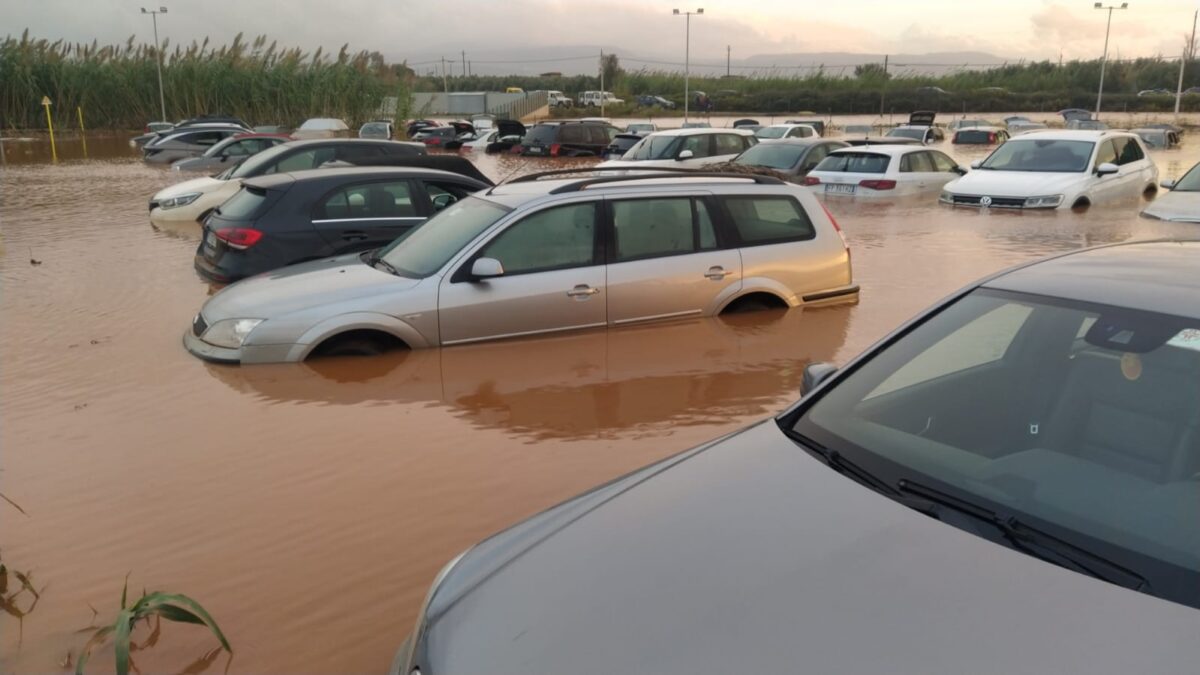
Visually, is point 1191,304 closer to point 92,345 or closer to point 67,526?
point 67,526

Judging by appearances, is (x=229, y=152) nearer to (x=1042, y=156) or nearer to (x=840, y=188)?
(x=840, y=188)

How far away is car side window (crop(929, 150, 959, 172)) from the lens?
1811 centimetres

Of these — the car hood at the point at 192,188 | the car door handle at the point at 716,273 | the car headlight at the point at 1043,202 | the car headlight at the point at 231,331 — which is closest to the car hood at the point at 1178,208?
the car headlight at the point at 1043,202

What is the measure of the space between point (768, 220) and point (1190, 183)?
8918 mm

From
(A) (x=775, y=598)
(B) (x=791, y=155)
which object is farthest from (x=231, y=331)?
(B) (x=791, y=155)

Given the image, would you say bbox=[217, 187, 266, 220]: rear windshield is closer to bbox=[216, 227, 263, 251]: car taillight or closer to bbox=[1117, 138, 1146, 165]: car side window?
bbox=[216, 227, 263, 251]: car taillight

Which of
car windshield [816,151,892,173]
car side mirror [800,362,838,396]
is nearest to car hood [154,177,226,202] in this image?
car windshield [816,151,892,173]

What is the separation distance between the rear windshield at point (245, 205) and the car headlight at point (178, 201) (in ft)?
19.0

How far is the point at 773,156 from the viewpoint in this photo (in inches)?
751

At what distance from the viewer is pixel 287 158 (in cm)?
1488

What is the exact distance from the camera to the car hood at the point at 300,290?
6863 millimetres

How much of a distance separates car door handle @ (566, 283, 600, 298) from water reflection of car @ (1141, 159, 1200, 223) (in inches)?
381

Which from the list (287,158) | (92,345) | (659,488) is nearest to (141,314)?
(92,345)

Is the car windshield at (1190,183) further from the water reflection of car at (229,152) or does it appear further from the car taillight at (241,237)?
the water reflection of car at (229,152)
